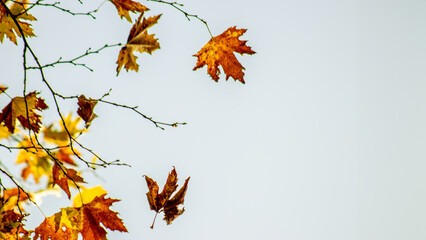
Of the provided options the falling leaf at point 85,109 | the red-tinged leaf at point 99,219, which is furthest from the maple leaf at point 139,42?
the red-tinged leaf at point 99,219

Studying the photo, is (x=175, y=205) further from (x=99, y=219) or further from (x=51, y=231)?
(x=51, y=231)

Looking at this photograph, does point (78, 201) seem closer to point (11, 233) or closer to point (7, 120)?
point (11, 233)

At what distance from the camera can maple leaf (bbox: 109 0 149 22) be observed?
5.33ft

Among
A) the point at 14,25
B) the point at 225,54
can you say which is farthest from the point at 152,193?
the point at 14,25

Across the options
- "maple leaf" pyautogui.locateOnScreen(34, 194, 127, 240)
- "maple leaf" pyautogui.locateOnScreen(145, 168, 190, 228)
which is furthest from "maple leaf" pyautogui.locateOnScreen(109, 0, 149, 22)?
"maple leaf" pyautogui.locateOnScreen(34, 194, 127, 240)

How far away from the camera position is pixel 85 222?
5.73 ft

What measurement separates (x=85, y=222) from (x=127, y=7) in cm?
111

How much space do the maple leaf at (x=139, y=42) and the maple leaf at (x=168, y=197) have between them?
0.64m

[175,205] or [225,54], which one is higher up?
[225,54]

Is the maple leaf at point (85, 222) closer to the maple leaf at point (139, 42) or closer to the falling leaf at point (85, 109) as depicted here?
the falling leaf at point (85, 109)

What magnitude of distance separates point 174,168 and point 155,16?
77 cm

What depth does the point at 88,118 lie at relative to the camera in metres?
1.87

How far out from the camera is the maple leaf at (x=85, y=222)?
1.71 metres

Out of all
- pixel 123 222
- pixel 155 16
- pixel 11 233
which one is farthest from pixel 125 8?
pixel 11 233
